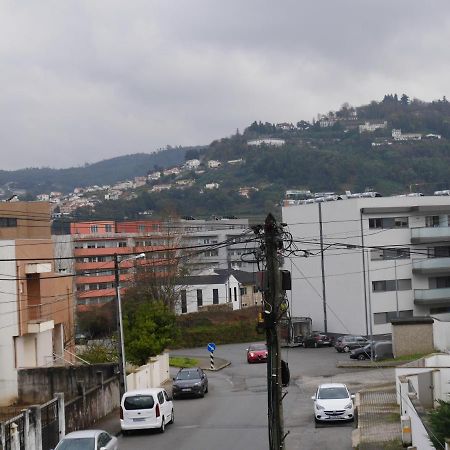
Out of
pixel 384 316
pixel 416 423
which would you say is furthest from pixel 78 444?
pixel 384 316

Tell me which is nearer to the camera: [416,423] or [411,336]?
[416,423]

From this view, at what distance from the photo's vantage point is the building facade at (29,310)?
41.9m

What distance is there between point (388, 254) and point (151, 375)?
28.7 metres

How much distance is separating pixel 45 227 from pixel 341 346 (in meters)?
34.2

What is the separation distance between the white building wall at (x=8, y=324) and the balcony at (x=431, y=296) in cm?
3647

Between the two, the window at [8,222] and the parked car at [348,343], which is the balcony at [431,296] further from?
the window at [8,222]

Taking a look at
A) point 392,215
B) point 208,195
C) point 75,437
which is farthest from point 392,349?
point 208,195

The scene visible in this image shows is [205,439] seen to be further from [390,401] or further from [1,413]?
[1,413]

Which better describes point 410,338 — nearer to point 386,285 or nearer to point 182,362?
point 386,285

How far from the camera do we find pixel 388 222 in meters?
70.5

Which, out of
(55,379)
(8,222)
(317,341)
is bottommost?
(317,341)

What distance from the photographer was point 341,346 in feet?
210

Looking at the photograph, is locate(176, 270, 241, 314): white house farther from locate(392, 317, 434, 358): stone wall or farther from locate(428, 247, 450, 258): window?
locate(392, 317, 434, 358): stone wall

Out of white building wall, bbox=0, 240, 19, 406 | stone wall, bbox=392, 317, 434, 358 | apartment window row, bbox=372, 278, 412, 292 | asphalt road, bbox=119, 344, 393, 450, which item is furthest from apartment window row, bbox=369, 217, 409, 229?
white building wall, bbox=0, 240, 19, 406
